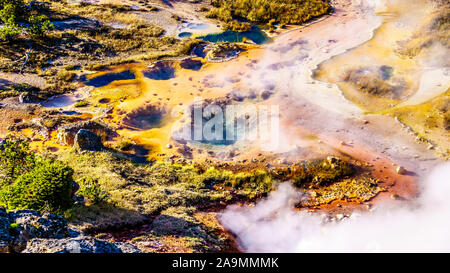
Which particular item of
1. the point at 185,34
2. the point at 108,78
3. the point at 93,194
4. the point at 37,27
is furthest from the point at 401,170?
the point at 37,27

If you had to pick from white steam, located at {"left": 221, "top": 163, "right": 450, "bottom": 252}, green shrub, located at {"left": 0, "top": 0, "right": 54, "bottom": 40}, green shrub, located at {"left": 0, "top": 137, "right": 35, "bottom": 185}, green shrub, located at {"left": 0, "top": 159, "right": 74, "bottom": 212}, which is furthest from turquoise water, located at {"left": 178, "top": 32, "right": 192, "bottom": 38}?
green shrub, located at {"left": 0, "top": 159, "right": 74, "bottom": 212}

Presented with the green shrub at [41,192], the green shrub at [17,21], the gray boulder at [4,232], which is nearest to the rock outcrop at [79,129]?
the green shrub at [41,192]

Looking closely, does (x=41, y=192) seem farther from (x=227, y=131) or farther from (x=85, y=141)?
(x=227, y=131)

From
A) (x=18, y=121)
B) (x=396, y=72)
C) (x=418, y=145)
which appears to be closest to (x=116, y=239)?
(x=18, y=121)

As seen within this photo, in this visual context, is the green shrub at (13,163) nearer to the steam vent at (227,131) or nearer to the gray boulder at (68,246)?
the steam vent at (227,131)

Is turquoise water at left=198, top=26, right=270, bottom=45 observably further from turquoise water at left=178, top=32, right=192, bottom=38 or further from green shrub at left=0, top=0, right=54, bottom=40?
green shrub at left=0, top=0, right=54, bottom=40

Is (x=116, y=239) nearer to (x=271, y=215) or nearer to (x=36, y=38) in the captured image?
(x=271, y=215)
